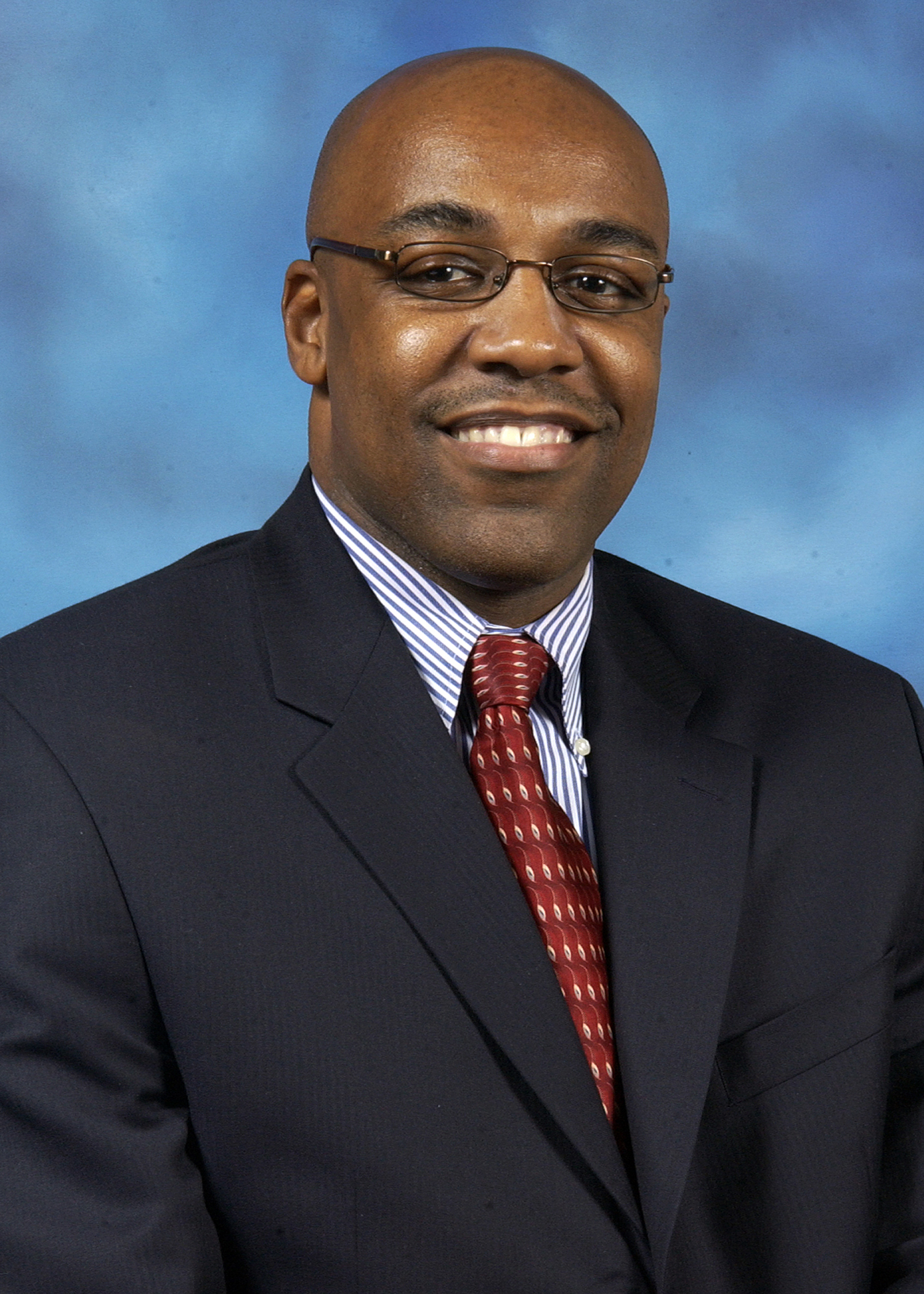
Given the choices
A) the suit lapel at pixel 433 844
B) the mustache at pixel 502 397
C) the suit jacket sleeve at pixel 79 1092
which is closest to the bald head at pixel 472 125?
the mustache at pixel 502 397

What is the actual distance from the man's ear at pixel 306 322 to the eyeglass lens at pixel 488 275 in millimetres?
187

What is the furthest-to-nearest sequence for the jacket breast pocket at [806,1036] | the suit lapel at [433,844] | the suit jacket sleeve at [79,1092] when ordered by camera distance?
the jacket breast pocket at [806,1036] < the suit lapel at [433,844] < the suit jacket sleeve at [79,1092]

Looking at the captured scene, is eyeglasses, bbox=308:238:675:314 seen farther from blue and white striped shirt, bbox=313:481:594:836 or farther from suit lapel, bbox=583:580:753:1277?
suit lapel, bbox=583:580:753:1277

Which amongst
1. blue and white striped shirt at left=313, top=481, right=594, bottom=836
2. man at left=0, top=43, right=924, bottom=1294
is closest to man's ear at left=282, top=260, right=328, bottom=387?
man at left=0, top=43, right=924, bottom=1294

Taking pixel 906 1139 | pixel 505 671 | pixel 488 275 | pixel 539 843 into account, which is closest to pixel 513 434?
pixel 488 275

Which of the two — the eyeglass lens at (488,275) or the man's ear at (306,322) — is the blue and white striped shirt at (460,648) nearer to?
the man's ear at (306,322)

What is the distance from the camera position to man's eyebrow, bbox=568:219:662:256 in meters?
2.13

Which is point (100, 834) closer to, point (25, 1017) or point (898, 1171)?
point (25, 1017)

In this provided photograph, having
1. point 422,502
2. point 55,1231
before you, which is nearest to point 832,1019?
point 422,502

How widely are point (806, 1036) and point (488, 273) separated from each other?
101 cm

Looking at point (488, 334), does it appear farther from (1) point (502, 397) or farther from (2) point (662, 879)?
(2) point (662, 879)

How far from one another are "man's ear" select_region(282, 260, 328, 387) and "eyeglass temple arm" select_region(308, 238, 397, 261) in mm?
50

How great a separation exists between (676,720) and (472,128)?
0.79 meters

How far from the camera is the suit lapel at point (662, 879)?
2047 millimetres
